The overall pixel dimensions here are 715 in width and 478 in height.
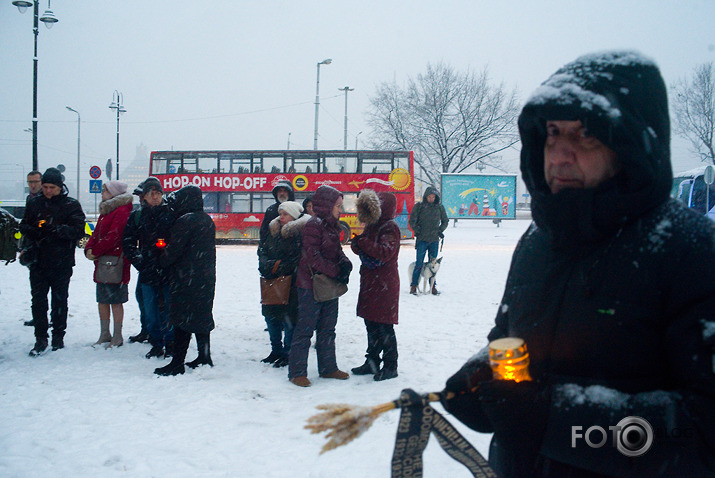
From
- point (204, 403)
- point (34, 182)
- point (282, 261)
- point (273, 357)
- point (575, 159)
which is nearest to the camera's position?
point (575, 159)

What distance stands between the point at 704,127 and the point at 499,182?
13.0m

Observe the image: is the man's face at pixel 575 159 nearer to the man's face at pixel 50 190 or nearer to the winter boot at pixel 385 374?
the winter boot at pixel 385 374

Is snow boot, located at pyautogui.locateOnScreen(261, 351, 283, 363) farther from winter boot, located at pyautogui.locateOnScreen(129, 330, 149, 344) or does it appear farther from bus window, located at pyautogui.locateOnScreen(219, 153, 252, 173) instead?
bus window, located at pyautogui.locateOnScreen(219, 153, 252, 173)

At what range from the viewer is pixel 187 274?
211 inches

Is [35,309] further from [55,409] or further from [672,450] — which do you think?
[672,450]

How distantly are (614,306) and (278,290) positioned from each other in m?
4.73

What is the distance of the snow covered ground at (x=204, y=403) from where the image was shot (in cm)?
346

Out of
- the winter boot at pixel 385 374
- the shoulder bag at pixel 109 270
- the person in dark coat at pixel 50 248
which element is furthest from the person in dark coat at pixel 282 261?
the person in dark coat at pixel 50 248

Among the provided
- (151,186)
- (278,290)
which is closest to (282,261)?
(278,290)

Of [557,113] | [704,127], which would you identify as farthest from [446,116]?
[557,113]

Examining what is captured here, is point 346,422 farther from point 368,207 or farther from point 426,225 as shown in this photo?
point 426,225

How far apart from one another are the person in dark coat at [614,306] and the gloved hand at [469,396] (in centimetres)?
10

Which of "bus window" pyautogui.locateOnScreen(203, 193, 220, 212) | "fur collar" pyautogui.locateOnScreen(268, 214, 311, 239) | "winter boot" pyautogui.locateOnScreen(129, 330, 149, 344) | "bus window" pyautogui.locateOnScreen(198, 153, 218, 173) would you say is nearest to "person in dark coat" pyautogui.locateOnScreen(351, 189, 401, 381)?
"fur collar" pyautogui.locateOnScreen(268, 214, 311, 239)

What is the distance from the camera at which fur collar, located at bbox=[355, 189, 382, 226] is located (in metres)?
5.32
